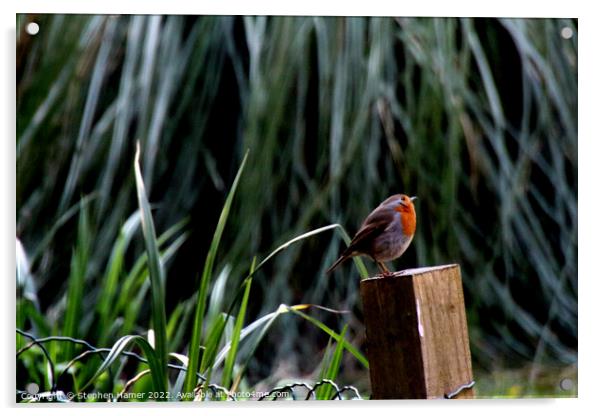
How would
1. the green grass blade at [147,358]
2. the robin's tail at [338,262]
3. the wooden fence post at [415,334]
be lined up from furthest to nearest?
the robin's tail at [338,262]
the green grass blade at [147,358]
the wooden fence post at [415,334]

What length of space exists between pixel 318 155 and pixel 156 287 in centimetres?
48

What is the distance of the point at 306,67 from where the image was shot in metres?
2.11

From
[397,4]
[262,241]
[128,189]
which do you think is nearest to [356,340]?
[262,241]

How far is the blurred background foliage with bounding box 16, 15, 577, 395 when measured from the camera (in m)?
2.04

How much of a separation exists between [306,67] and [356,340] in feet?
2.12

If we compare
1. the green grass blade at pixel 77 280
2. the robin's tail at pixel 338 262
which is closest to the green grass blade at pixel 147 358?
the green grass blade at pixel 77 280

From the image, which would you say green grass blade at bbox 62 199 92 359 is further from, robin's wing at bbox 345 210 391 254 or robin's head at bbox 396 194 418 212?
robin's head at bbox 396 194 418 212

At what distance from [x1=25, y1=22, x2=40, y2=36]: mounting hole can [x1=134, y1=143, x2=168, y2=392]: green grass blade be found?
44 centimetres

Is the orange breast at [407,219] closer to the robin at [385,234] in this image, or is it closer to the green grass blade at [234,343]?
the robin at [385,234]

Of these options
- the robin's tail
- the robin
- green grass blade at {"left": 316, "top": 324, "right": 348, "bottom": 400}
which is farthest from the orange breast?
green grass blade at {"left": 316, "top": 324, "right": 348, "bottom": 400}

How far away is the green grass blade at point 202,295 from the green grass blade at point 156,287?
58mm

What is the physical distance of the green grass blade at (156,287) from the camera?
6.38ft
